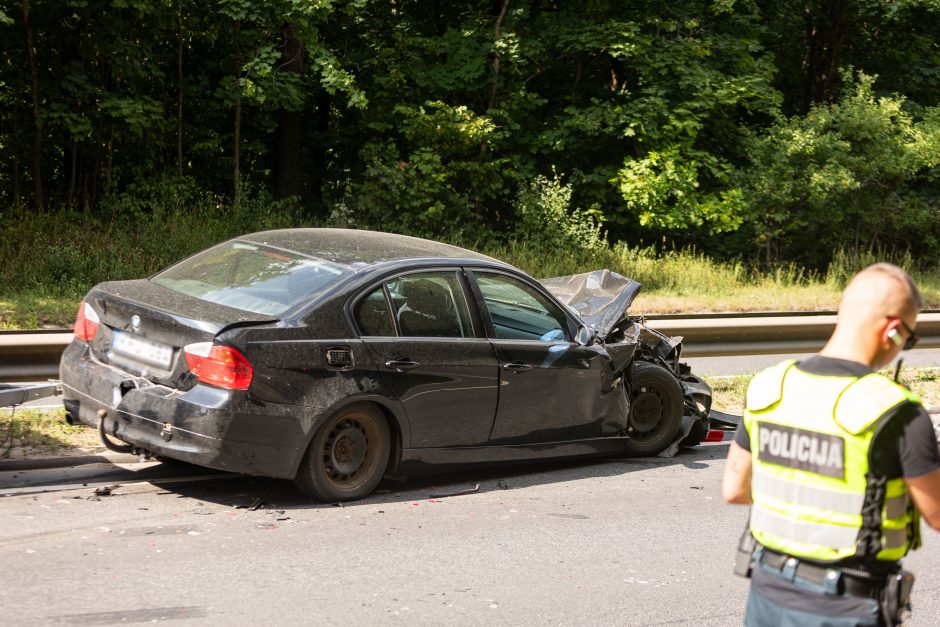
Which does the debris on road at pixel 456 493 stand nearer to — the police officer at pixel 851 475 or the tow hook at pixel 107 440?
the tow hook at pixel 107 440

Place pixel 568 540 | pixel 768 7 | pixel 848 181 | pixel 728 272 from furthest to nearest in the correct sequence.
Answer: pixel 768 7
pixel 848 181
pixel 728 272
pixel 568 540

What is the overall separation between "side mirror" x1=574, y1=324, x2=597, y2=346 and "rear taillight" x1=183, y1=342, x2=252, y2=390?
243 centimetres

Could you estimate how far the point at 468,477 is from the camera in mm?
7422

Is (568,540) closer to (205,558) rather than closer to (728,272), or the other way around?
(205,558)

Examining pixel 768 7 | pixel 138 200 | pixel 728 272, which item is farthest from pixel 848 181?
pixel 138 200

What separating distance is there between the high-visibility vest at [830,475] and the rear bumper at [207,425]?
355 cm

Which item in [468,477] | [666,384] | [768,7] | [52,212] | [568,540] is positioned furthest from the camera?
[768,7]

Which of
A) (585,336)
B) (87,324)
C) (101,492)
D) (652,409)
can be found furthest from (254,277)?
(652,409)

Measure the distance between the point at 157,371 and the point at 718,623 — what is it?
321 centimetres

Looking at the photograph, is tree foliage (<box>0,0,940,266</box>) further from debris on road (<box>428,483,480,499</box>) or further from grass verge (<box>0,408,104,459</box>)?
debris on road (<box>428,483,480,499</box>)

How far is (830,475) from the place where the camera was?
2939 millimetres

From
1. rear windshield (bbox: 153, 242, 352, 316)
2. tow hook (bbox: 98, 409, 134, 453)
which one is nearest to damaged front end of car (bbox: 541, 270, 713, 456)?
rear windshield (bbox: 153, 242, 352, 316)

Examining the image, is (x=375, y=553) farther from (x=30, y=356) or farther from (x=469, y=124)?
(x=469, y=124)

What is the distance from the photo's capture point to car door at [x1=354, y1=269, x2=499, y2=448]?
6617mm
